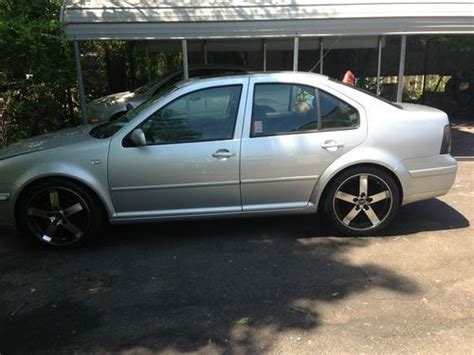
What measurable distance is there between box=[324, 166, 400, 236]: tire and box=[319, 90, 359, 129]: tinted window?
1.46 ft

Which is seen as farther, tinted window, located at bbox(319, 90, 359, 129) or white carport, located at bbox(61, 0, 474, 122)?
white carport, located at bbox(61, 0, 474, 122)

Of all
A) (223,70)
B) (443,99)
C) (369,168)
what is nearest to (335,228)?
(369,168)

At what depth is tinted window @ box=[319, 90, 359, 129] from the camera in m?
4.73

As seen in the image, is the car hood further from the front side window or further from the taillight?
the taillight

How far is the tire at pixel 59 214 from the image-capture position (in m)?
4.56

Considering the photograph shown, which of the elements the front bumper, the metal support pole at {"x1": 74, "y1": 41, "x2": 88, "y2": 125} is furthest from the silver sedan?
the metal support pole at {"x1": 74, "y1": 41, "x2": 88, "y2": 125}

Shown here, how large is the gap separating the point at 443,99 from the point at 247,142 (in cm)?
1191

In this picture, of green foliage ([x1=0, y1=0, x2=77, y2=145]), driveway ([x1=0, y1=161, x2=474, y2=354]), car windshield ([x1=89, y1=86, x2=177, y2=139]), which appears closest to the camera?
driveway ([x1=0, y1=161, x2=474, y2=354])

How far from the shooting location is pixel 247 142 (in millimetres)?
4590

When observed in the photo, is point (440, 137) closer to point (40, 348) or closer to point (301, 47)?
point (40, 348)

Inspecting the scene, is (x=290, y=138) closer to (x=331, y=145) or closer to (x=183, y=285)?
(x=331, y=145)

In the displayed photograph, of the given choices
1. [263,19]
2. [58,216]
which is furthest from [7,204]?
[263,19]

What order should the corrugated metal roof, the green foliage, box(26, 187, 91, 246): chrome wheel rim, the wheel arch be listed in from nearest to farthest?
box(26, 187, 91, 246): chrome wheel rim
the wheel arch
the green foliage
the corrugated metal roof

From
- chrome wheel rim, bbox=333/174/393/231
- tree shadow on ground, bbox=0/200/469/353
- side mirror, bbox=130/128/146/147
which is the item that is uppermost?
side mirror, bbox=130/128/146/147
